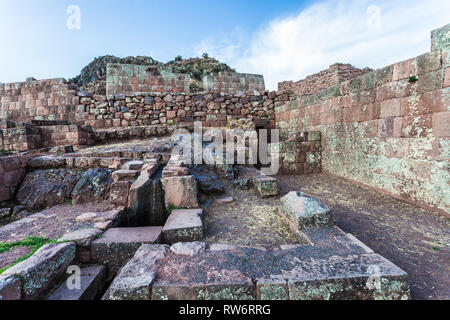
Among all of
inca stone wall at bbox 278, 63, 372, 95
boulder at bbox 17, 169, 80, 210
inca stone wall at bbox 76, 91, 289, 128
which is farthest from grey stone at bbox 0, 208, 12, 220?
inca stone wall at bbox 278, 63, 372, 95

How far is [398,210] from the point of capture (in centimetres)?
329

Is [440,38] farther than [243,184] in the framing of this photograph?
No

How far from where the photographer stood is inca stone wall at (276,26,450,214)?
3.05 metres

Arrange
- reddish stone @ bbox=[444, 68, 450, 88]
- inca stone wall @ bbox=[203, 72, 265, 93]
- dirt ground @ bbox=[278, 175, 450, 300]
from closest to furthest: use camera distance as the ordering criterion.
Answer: dirt ground @ bbox=[278, 175, 450, 300] < reddish stone @ bbox=[444, 68, 450, 88] < inca stone wall @ bbox=[203, 72, 265, 93]

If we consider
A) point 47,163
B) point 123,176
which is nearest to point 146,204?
point 123,176

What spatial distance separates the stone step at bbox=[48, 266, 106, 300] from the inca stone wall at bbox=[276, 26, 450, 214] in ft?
15.2

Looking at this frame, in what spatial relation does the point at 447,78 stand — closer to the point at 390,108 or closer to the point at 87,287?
the point at 390,108

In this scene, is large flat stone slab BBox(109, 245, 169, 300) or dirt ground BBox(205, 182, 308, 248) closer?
large flat stone slab BBox(109, 245, 169, 300)

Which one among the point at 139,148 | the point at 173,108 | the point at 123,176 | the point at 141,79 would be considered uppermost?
the point at 141,79

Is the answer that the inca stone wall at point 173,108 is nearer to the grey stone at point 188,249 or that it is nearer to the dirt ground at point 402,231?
the dirt ground at point 402,231

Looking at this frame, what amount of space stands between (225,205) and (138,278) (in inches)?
81.9

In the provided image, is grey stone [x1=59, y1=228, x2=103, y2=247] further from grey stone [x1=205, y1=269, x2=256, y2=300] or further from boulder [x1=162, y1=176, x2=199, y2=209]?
grey stone [x1=205, y1=269, x2=256, y2=300]

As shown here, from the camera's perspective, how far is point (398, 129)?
3752 millimetres

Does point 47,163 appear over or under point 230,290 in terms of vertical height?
over
